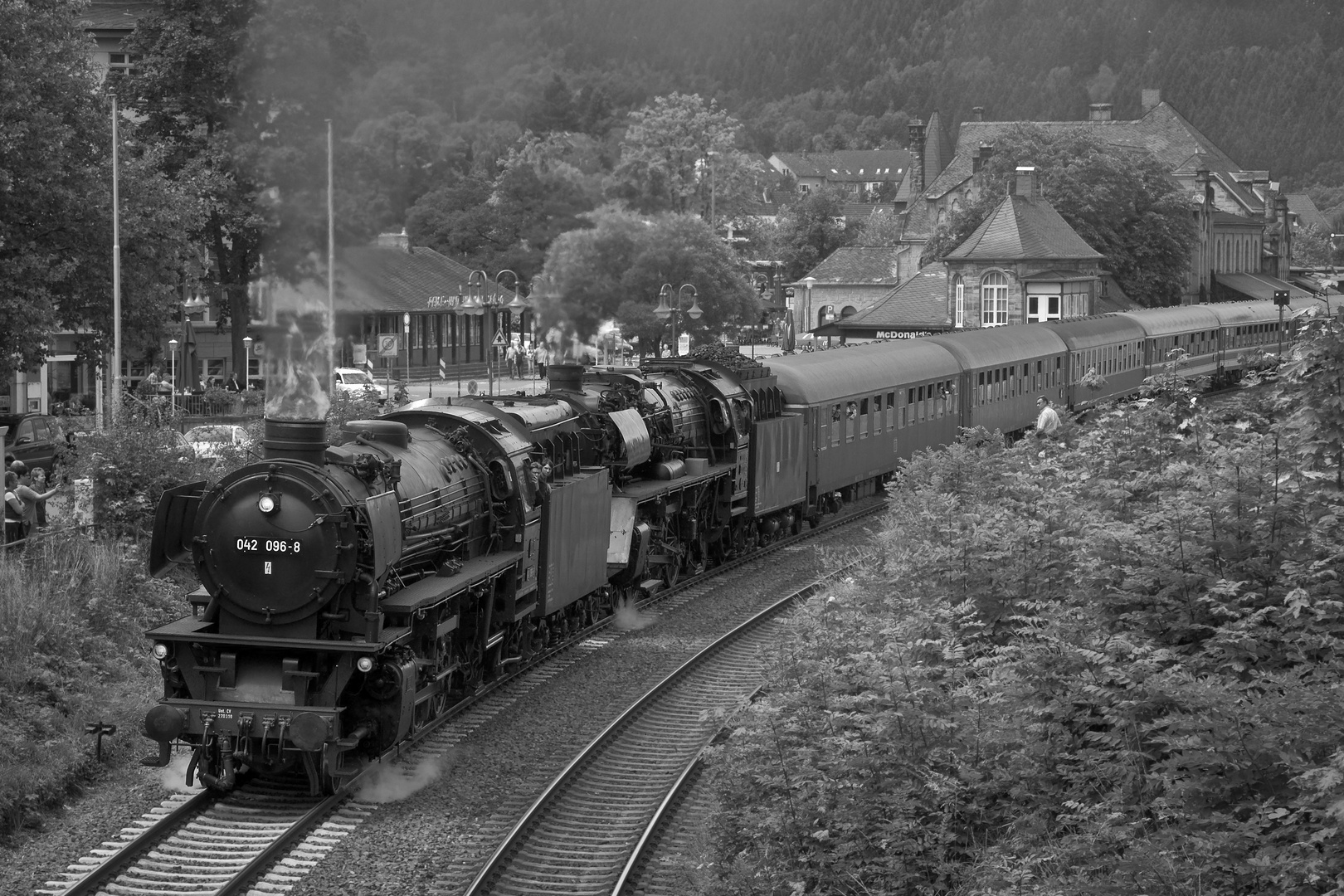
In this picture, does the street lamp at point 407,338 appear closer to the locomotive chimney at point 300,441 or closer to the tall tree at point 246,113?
the tall tree at point 246,113

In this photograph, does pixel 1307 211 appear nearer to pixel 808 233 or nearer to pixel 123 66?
pixel 808 233

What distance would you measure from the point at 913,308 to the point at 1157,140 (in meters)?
47.0

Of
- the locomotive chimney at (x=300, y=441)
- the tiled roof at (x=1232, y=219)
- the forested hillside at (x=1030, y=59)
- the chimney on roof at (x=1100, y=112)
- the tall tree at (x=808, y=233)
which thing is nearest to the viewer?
the locomotive chimney at (x=300, y=441)

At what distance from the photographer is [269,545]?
12.8 meters

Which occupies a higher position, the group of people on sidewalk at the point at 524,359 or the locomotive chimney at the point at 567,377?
the group of people on sidewalk at the point at 524,359

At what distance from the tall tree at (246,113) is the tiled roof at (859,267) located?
4625 cm

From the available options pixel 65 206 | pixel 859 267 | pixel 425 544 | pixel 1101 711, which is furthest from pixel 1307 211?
pixel 1101 711

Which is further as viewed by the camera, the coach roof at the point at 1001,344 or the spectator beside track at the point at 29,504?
the coach roof at the point at 1001,344

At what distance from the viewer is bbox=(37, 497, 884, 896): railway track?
11.1 m

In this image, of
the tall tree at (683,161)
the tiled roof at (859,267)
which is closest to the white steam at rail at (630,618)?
the tall tree at (683,161)

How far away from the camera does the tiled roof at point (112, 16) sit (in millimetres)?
49938

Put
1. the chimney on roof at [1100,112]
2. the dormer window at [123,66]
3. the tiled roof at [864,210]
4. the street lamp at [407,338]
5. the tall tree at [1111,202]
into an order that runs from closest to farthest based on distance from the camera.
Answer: the dormer window at [123,66] → the street lamp at [407,338] → the tall tree at [1111,202] → the chimney on roof at [1100,112] → the tiled roof at [864,210]

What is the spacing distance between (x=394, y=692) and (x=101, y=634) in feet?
19.1

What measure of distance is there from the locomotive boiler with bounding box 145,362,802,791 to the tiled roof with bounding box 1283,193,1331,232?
144 metres
